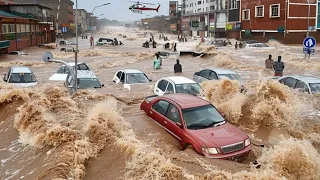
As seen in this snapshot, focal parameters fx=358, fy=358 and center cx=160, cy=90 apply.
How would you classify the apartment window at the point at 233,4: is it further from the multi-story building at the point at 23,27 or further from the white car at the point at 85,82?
the white car at the point at 85,82

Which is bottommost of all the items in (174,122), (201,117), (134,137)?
(134,137)

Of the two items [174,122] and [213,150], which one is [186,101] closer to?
[174,122]

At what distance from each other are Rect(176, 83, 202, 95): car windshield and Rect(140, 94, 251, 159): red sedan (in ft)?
10.2

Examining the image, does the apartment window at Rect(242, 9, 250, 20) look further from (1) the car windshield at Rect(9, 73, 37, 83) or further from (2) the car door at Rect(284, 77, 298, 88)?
(1) the car windshield at Rect(9, 73, 37, 83)

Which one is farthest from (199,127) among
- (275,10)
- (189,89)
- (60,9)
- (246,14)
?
(60,9)

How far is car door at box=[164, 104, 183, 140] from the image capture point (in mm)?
9055

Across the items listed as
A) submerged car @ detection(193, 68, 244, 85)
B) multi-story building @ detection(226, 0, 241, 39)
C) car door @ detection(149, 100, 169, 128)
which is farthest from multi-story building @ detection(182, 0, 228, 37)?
car door @ detection(149, 100, 169, 128)

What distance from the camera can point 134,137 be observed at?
9664 mm

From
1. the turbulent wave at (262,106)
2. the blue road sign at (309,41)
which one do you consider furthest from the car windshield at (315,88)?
the blue road sign at (309,41)

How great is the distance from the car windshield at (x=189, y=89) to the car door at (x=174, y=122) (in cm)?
394

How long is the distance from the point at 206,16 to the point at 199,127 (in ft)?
276

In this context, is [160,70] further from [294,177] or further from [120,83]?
[294,177]

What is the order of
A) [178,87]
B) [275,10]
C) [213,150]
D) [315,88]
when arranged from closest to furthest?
[213,150]
[178,87]
[315,88]
[275,10]

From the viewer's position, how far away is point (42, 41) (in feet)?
216
